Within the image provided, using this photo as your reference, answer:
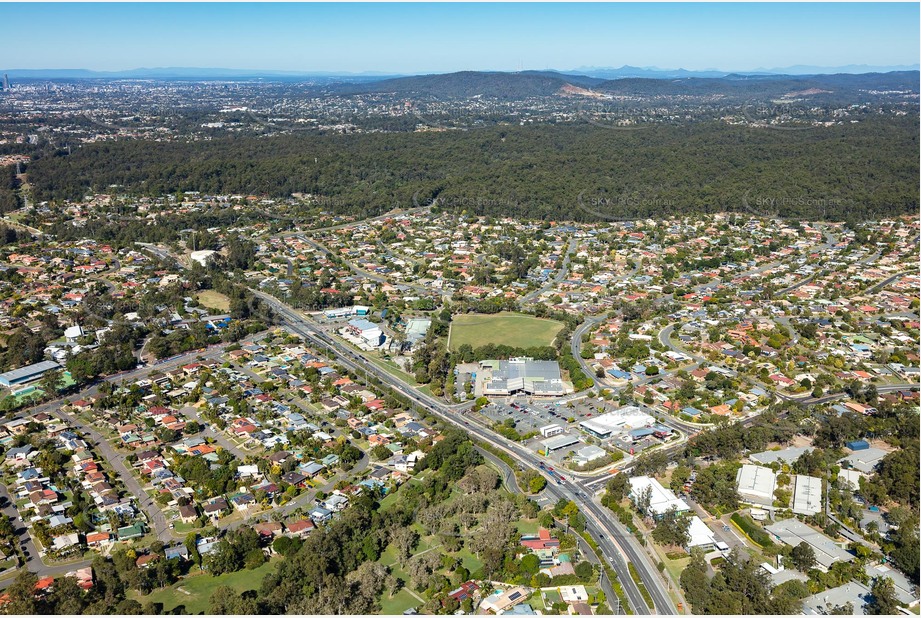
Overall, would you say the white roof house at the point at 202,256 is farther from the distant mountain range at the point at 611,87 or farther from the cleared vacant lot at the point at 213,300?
A: the distant mountain range at the point at 611,87

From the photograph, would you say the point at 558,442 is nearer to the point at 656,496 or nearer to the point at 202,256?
the point at 656,496

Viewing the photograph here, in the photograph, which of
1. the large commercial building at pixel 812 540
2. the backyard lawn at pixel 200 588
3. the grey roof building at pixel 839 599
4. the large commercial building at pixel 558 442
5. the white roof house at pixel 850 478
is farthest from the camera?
the large commercial building at pixel 558 442

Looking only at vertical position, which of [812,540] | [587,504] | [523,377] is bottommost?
[587,504]

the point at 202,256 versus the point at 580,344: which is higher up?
→ the point at 202,256

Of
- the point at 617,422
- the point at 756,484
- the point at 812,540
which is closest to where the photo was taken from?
the point at 812,540

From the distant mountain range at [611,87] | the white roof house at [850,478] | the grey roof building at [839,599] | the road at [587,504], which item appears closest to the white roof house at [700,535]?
the road at [587,504]

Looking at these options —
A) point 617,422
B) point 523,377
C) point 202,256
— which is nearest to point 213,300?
point 202,256

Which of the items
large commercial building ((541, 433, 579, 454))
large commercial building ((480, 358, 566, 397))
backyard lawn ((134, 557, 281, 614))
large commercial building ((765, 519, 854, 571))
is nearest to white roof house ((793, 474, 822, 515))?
large commercial building ((765, 519, 854, 571))
